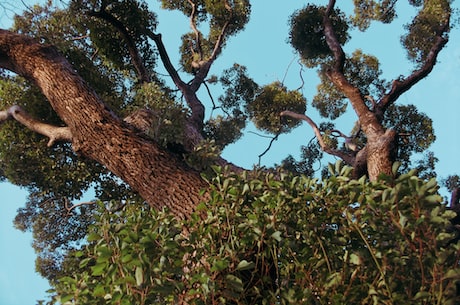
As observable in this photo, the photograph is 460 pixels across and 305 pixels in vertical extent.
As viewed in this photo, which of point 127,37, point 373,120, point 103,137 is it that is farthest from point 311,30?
point 103,137

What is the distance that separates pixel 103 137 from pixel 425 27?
23.9ft

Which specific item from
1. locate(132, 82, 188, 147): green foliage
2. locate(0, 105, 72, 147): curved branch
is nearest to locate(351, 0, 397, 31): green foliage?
locate(132, 82, 188, 147): green foliage

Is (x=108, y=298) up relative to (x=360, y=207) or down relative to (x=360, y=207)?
down

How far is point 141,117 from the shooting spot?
16.7 ft

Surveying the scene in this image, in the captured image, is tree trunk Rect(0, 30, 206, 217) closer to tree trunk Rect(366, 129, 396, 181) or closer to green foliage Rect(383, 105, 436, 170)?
tree trunk Rect(366, 129, 396, 181)

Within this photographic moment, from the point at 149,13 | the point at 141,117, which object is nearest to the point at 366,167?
the point at 141,117

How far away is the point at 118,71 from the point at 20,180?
3.08 m

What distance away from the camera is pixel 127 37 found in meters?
7.79

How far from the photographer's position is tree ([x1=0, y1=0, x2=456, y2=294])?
4246mm

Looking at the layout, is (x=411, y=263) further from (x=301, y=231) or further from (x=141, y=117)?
(x=141, y=117)

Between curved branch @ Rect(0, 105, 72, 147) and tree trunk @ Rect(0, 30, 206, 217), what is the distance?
0.46m

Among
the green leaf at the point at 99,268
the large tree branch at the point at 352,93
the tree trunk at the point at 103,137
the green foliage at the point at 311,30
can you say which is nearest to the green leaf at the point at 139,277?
the green leaf at the point at 99,268

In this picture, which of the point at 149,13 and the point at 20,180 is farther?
the point at 149,13

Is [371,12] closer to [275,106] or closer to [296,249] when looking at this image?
[275,106]
